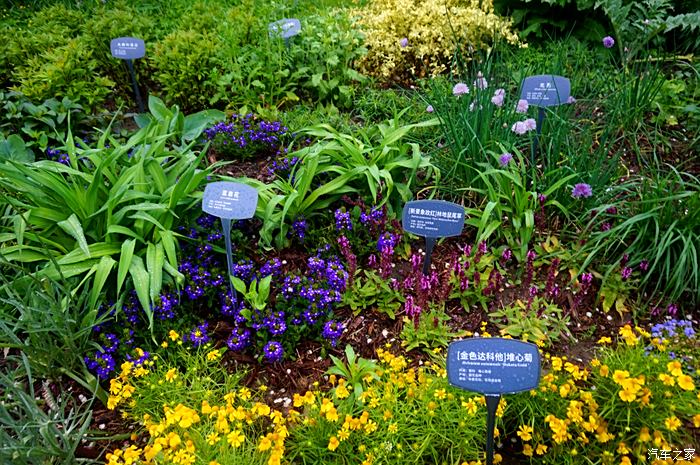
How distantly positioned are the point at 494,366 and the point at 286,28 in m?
3.26

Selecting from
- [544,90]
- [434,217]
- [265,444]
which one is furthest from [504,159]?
[265,444]

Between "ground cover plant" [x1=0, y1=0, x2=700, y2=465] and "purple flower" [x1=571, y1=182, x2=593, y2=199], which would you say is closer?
"ground cover plant" [x1=0, y1=0, x2=700, y2=465]

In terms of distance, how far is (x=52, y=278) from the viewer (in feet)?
8.61

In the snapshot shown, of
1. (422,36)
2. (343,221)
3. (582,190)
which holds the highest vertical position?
(422,36)

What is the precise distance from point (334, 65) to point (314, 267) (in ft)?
6.46

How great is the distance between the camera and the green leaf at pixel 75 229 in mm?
2625

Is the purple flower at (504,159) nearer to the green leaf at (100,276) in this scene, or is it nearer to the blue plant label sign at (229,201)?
the blue plant label sign at (229,201)

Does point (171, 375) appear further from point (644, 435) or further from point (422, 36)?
point (422, 36)

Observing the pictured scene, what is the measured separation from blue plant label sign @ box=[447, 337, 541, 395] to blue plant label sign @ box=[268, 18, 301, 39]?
316 cm

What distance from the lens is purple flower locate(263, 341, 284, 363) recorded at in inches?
102

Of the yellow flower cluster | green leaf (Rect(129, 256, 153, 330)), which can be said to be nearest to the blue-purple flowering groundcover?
green leaf (Rect(129, 256, 153, 330))

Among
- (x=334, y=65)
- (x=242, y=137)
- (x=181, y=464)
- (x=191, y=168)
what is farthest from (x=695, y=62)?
(x=181, y=464)

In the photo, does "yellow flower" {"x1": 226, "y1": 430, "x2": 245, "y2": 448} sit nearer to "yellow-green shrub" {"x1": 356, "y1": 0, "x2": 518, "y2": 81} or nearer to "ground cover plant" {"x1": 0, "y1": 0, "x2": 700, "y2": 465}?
"ground cover plant" {"x1": 0, "y1": 0, "x2": 700, "y2": 465}

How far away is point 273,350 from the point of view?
8.52 feet
